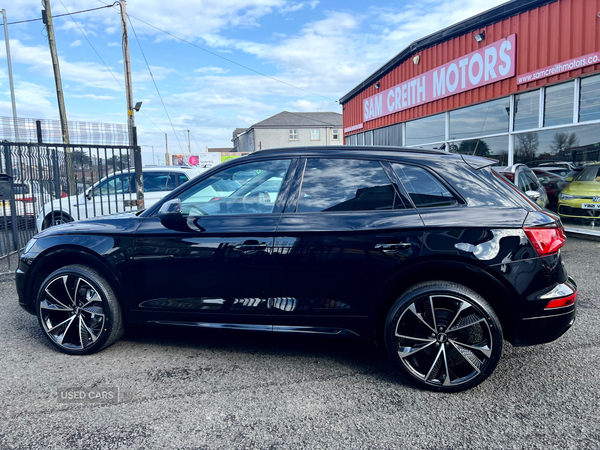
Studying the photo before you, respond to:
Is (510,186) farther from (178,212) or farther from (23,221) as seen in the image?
(23,221)

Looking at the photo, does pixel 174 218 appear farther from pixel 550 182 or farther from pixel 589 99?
pixel 550 182

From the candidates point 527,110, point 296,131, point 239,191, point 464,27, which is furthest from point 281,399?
point 296,131

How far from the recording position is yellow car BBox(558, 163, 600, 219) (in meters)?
Answer: 8.77

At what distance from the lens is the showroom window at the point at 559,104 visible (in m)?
8.89

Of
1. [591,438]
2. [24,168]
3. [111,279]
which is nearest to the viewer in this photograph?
[591,438]

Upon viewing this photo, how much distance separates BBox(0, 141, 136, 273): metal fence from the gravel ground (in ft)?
11.5

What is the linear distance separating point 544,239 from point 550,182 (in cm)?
873

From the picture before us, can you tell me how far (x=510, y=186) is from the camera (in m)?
2.99

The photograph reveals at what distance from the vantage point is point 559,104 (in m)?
9.15

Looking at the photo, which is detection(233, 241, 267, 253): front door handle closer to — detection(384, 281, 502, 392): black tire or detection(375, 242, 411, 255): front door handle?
detection(375, 242, 411, 255): front door handle

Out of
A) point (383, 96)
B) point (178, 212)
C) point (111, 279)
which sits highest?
point (383, 96)

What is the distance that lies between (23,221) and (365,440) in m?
6.84

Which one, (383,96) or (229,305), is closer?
(229,305)

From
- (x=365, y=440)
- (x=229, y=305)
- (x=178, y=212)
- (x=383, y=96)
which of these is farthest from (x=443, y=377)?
(x=383, y=96)
